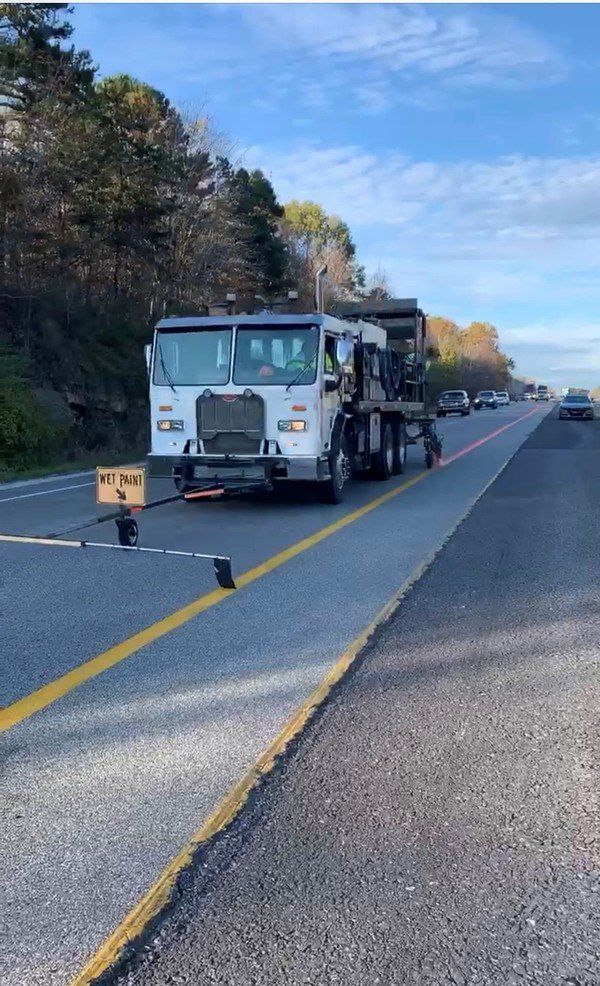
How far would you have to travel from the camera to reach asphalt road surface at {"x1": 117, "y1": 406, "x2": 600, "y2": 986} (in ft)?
9.73

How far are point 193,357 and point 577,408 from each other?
141ft

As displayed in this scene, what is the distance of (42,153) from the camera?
91.0ft

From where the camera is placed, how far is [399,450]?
18891mm

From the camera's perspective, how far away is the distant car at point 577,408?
52.4m

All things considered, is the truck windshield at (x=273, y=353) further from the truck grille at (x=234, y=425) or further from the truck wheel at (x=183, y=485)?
the truck wheel at (x=183, y=485)

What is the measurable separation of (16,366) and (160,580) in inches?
701

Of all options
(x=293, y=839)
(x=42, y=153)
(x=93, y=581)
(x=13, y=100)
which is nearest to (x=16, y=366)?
(x=42, y=153)

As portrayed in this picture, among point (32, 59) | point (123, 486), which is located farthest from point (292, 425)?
point (32, 59)

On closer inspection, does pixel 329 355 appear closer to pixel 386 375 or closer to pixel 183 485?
pixel 183 485

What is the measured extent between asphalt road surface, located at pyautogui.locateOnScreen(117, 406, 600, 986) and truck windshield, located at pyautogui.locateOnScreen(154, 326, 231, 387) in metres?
6.99

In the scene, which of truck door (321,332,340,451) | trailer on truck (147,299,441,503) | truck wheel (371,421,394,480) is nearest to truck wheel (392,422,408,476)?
truck wheel (371,421,394,480)

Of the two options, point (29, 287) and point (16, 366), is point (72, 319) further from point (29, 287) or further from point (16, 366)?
point (16, 366)

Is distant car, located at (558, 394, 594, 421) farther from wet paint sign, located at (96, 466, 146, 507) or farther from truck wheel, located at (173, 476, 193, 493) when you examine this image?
wet paint sign, located at (96, 466, 146, 507)

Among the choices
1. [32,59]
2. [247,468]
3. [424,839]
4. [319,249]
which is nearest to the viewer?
[424,839]
